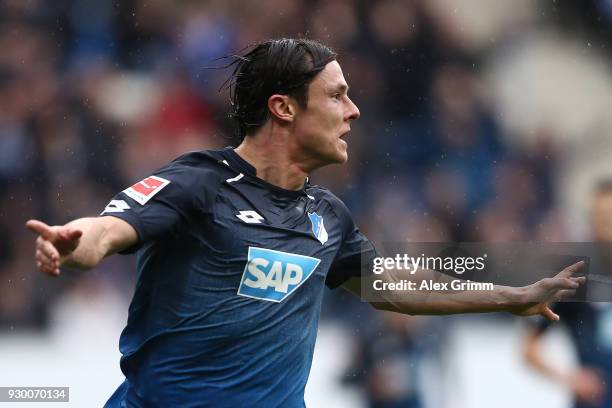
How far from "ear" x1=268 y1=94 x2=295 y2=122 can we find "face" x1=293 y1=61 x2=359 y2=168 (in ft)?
0.08

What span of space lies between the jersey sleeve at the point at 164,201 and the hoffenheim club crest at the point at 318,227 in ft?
1.44

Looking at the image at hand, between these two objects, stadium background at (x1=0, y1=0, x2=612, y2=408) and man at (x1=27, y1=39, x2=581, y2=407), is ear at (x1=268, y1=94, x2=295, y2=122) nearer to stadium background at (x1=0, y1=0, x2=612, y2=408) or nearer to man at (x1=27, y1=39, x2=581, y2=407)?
man at (x1=27, y1=39, x2=581, y2=407)

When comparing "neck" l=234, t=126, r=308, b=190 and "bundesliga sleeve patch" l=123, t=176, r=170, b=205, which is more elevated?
"neck" l=234, t=126, r=308, b=190

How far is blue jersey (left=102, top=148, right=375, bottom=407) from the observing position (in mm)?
3135

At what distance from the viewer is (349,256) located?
3.65 metres

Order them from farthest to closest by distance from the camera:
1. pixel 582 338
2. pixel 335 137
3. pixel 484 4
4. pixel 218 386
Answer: pixel 484 4, pixel 582 338, pixel 335 137, pixel 218 386

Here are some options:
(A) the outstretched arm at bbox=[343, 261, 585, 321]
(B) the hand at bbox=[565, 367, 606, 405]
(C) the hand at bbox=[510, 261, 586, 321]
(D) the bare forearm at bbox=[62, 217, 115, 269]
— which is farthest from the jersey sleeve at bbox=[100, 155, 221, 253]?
(B) the hand at bbox=[565, 367, 606, 405]

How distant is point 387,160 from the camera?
6625 mm

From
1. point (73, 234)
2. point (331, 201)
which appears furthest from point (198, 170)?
point (73, 234)

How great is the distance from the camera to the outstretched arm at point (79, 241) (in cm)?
239

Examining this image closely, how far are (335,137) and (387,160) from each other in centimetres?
313

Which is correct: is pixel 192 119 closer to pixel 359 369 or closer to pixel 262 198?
pixel 359 369

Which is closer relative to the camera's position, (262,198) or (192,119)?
(262,198)

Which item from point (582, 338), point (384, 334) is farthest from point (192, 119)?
point (582, 338)
